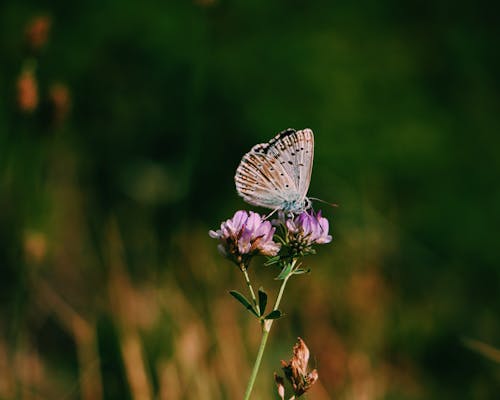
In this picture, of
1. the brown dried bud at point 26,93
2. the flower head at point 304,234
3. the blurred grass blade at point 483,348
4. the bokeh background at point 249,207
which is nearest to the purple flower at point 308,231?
the flower head at point 304,234

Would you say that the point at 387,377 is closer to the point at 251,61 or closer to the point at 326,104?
the point at 326,104

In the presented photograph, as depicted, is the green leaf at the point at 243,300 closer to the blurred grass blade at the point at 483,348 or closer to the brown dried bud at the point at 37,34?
the blurred grass blade at the point at 483,348

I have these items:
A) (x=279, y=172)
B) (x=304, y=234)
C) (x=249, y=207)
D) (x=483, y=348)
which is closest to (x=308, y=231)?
(x=304, y=234)

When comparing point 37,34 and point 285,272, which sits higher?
point 37,34

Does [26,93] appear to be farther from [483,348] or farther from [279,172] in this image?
[483,348]

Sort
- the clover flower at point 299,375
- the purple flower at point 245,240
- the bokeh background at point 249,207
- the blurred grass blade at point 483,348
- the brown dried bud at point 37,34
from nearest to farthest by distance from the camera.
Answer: the clover flower at point 299,375 → the purple flower at point 245,240 → the blurred grass blade at point 483,348 → the brown dried bud at point 37,34 → the bokeh background at point 249,207

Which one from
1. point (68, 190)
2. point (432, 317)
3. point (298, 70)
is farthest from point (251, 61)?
point (432, 317)
